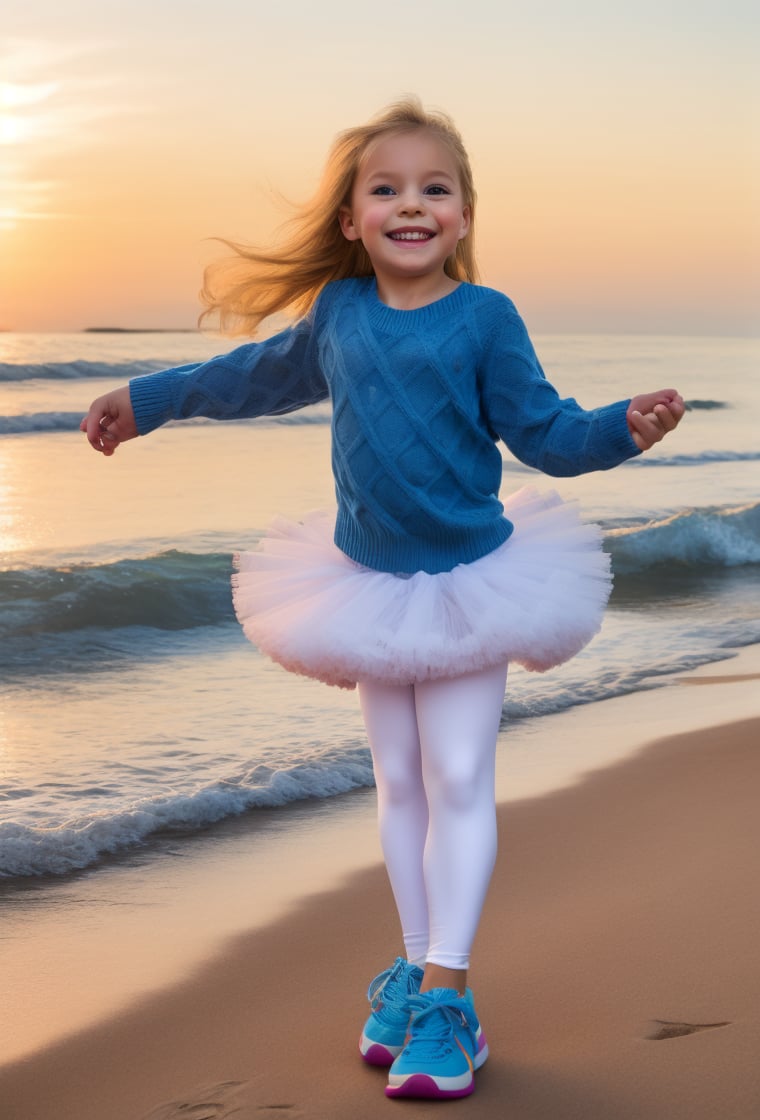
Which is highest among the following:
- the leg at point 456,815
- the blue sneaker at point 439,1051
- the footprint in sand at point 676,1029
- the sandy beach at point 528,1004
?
the leg at point 456,815

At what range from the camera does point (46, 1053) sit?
8.12ft

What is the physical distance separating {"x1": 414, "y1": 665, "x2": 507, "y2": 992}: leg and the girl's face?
0.76 metres

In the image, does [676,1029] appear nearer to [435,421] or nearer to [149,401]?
[435,421]

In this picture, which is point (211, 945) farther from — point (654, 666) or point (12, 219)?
point (12, 219)

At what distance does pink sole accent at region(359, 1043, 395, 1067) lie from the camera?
7.74ft

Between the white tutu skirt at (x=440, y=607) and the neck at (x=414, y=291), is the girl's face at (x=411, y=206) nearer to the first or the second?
the neck at (x=414, y=291)

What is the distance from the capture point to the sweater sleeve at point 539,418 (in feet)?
7.38

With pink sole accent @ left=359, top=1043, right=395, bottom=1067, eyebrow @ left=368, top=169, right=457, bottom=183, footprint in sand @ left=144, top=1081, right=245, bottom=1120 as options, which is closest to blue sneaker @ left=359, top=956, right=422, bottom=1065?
pink sole accent @ left=359, top=1043, right=395, bottom=1067

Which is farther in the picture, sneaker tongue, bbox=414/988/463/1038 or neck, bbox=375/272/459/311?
neck, bbox=375/272/459/311

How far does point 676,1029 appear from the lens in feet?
7.82

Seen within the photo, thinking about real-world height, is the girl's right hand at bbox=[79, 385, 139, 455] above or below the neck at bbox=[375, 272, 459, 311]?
below

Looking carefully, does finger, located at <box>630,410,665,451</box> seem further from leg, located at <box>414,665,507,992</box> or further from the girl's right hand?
the girl's right hand

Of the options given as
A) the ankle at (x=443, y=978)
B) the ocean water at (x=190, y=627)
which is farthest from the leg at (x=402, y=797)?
the ocean water at (x=190, y=627)

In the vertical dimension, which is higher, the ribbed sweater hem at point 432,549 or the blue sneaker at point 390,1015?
the ribbed sweater hem at point 432,549
